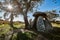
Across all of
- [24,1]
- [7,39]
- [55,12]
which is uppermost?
[24,1]

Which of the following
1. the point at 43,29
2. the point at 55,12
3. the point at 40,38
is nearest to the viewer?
the point at 40,38

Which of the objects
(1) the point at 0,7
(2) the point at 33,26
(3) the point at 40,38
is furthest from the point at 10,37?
(1) the point at 0,7

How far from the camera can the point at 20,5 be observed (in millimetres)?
22109

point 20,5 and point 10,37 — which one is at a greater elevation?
point 20,5

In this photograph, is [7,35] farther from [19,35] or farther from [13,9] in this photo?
[13,9]

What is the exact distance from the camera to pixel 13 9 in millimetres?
26516

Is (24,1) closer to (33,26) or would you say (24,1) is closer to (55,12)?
(33,26)

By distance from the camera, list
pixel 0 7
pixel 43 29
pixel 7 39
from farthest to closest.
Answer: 1. pixel 0 7
2. pixel 43 29
3. pixel 7 39

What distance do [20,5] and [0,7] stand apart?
412 cm

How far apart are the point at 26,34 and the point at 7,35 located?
9.05 ft

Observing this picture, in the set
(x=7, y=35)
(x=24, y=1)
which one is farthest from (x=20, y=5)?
(x=7, y=35)

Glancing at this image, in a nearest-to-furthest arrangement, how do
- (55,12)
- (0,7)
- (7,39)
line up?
(7,39) < (0,7) < (55,12)

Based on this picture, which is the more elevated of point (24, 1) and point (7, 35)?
point (24, 1)

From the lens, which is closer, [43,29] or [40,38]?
[40,38]
